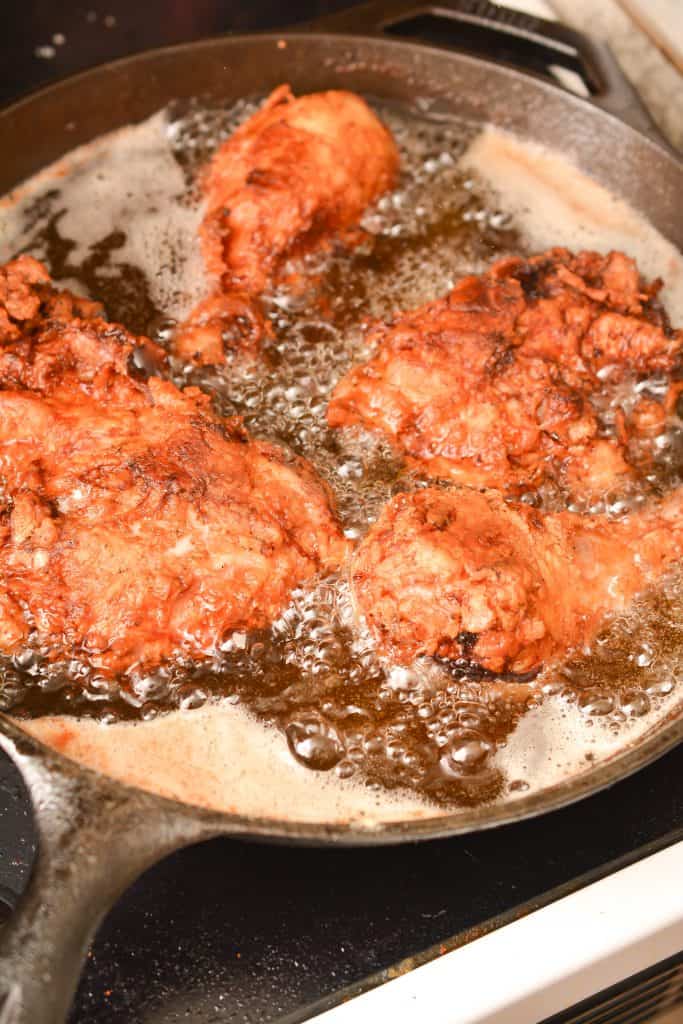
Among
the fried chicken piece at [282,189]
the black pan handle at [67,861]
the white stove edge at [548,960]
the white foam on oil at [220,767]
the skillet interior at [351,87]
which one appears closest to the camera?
the black pan handle at [67,861]

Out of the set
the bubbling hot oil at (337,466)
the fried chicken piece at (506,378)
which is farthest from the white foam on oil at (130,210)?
the fried chicken piece at (506,378)

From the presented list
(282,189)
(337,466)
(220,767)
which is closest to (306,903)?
(220,767)

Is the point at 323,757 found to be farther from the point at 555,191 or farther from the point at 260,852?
the point at 555,191

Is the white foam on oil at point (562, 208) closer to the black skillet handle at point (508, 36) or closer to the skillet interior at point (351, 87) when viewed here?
the skillet interior at point (351, 87)

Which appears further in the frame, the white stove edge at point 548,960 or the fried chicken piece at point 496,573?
the fried chicken piece at point 496,573

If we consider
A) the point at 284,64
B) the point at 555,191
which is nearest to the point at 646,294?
the point at 555,191

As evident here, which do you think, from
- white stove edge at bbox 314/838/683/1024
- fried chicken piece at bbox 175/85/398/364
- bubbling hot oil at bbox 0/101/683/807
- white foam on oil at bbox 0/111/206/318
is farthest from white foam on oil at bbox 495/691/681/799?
white foam on oil at bbox 0/111/206/318

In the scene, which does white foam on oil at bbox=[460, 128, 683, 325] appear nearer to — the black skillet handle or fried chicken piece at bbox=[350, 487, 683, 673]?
the black skillet handle
